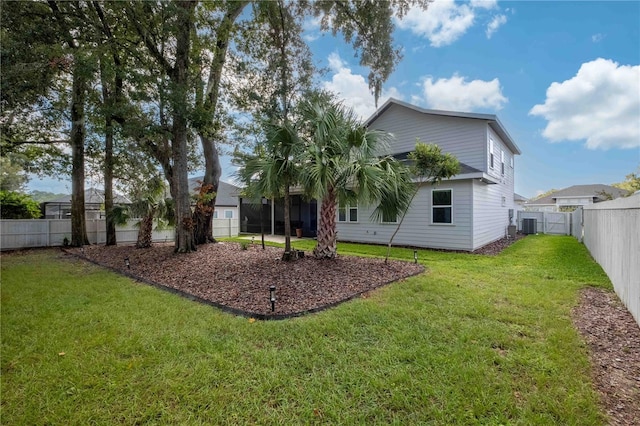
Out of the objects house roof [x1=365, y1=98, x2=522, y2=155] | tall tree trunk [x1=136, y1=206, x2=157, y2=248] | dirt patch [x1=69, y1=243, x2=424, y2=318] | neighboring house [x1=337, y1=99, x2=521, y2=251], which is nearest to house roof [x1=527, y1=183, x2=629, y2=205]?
house roof [x1=365, y1=98, x2=522, y2=155]

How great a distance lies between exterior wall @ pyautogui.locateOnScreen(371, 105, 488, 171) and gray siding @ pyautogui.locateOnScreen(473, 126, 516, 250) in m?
0.45

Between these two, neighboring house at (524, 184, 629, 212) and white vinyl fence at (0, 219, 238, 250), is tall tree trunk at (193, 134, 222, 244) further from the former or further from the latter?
neighboring house at (524, 184, 629, 212)

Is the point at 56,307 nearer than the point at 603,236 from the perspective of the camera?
Yes

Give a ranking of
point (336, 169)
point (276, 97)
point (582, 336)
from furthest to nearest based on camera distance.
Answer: point (276, 97) < point (336, 169) < point (582, 336)

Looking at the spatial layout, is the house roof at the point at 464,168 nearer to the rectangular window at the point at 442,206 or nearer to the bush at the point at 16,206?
the rectangular window at the point at 442,206

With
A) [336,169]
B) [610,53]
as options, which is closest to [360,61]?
[336,169]

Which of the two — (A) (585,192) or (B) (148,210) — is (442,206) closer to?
(B) (148,210)

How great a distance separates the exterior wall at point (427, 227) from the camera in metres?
9.95

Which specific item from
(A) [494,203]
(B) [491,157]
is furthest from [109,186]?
(A) [494,203]

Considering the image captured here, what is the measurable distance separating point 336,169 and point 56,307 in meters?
5.41

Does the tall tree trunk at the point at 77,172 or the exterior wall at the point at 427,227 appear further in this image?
the exterior wall at the point at 427,227

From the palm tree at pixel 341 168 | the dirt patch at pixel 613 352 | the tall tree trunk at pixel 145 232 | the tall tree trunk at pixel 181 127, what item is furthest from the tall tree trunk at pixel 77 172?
the dirt patch at pixel 613 352

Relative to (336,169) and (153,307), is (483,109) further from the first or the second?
(153,307)

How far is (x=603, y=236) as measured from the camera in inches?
258
